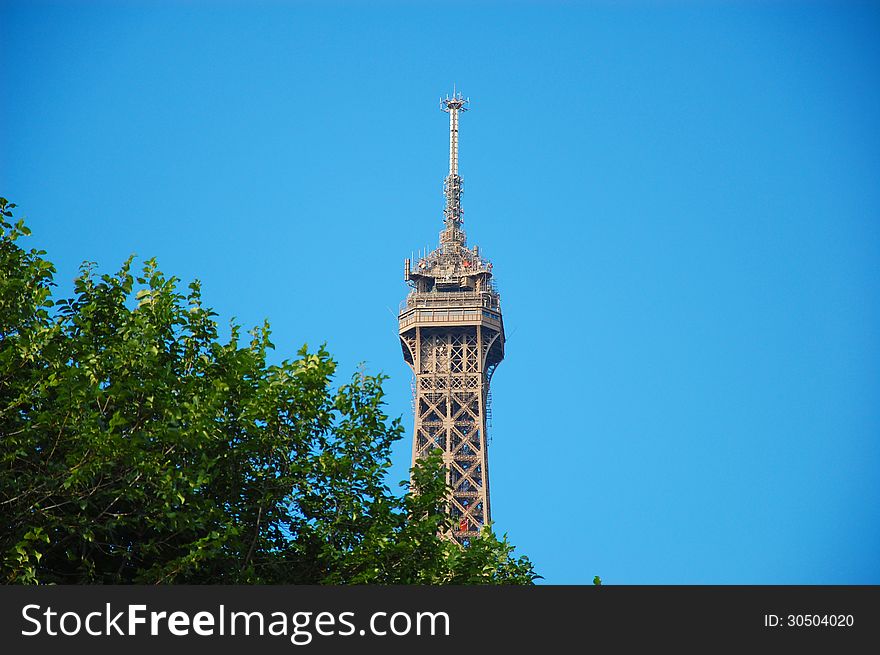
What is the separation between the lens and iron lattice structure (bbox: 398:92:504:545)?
117 metres

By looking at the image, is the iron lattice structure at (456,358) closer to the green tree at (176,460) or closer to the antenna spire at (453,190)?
the antenna spire at (453,190)

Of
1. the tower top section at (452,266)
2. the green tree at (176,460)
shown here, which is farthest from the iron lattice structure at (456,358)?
the green tree at (176,460)

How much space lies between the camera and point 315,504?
37625 millimetres

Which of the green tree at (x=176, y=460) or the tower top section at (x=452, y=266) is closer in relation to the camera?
the green tree at (x=176, y=460)

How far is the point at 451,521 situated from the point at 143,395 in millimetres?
12165

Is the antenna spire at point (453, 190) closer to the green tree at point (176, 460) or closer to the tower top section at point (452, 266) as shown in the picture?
the tower top section at point (452, 266)

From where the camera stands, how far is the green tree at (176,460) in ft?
104

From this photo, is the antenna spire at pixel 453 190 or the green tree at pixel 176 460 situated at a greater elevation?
the antenna spire at pixel 453 190

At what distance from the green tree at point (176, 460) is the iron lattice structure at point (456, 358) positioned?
75040 mm

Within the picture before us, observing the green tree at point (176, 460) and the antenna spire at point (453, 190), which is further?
the antenna spire at point (453, 190)

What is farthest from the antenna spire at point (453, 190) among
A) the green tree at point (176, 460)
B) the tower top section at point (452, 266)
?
the green tree at point (176, 460)

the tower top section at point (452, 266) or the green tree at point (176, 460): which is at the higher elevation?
the tower top section at point (452, 266)

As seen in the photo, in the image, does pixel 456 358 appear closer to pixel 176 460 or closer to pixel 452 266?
pixel 452 266

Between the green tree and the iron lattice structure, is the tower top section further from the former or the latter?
the green tree
